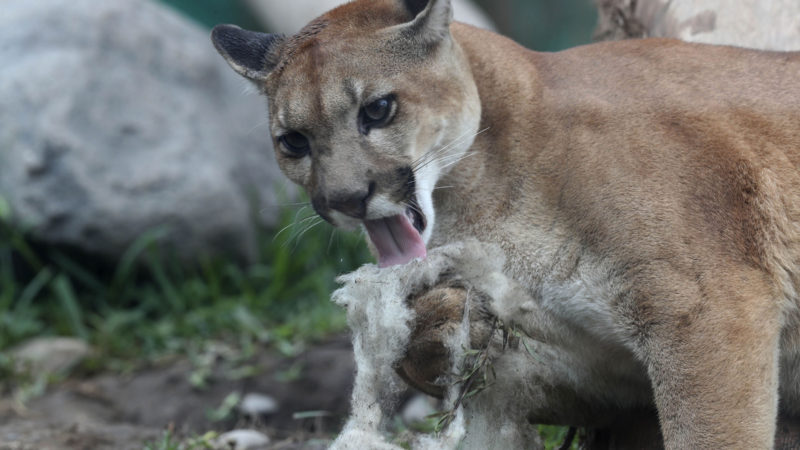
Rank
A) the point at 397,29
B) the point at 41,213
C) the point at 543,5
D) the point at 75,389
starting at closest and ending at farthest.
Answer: the point at 397,29, the point at 75,389, the point at 41,213, the point at 543,5

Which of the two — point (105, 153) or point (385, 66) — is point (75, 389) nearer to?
point (105, 153)

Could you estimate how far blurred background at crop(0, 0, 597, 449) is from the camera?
5.68 m

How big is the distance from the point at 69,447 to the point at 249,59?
7.02ft

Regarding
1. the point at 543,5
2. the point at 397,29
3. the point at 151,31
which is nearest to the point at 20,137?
the point at 151,31

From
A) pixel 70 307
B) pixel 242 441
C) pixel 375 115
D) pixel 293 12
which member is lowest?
pixel 70 307

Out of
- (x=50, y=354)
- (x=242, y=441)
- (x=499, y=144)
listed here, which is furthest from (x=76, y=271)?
(x=499, y=144)

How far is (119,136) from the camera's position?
21.5ft

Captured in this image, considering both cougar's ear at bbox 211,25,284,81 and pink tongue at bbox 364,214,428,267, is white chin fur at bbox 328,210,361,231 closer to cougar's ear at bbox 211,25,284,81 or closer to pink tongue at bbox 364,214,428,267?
pink tongue at bbox 364,214,428,267

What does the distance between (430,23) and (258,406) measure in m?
2.94

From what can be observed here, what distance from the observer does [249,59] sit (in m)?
3.42

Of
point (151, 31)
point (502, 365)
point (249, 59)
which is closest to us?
point (502, 365)

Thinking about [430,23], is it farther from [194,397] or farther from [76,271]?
[76,271]

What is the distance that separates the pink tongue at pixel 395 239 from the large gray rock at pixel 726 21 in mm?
1912

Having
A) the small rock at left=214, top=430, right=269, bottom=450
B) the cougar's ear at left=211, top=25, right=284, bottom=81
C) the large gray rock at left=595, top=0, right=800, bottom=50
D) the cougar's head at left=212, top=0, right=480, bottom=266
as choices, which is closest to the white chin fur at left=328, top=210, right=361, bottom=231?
the cougar's head at left=212, top=0, right=480, bottom=266
